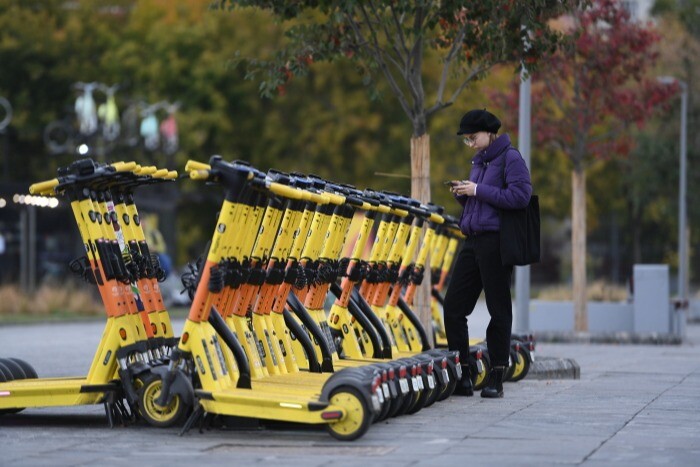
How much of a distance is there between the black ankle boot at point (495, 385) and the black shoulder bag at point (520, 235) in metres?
0.92

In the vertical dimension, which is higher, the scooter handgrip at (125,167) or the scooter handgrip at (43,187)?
the scooter handgrip at (125,167)

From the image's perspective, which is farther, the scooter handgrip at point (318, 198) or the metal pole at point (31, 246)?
the metal pole at point (31, 246)

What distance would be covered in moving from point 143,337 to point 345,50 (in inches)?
245

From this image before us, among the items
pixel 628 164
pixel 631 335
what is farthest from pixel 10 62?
pixel 631 335

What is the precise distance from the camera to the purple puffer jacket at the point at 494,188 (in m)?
12.4

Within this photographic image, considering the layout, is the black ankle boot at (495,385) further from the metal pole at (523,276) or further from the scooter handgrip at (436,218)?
the metal pole at (523,276)

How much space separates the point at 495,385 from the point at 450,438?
9.25ft

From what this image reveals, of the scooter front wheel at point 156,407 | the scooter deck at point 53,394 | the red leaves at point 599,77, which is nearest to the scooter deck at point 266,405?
the scooter front wheel at point 156,407

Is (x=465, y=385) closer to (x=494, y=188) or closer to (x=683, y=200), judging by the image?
(x=494, y=188)

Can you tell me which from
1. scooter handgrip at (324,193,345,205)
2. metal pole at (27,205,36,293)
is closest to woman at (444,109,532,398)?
scooter handgrip at (324,193,345,205)

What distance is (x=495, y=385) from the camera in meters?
13.0

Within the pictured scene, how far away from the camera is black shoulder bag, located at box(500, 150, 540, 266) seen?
12.3 m

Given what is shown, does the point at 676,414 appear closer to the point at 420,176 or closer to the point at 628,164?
the point at 420,176

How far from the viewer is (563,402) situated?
12836 millimetres
